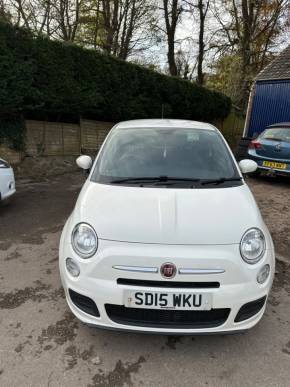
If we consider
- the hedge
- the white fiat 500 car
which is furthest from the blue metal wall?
the white fiat 500 car

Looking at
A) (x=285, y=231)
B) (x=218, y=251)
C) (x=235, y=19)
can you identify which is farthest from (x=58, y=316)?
(x=235, y=19)

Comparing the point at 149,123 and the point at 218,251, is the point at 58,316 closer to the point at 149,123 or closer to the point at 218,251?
the point at 218,251

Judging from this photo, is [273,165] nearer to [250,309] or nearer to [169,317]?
[250,309]

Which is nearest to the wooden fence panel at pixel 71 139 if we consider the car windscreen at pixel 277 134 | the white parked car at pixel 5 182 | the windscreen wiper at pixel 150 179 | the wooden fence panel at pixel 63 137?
the wooden fence panel at pixel 63 137

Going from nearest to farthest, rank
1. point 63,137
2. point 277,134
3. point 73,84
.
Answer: point 277,134
point 73,84
point 63,137

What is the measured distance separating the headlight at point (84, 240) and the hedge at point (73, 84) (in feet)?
19.6

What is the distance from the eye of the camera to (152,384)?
6.87 ft

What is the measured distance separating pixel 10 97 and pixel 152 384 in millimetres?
7044

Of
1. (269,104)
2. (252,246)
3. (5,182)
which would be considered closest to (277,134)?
(5,182)

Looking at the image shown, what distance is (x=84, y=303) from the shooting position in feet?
7.38

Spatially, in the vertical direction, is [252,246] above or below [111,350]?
above

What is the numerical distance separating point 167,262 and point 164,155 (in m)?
1.46

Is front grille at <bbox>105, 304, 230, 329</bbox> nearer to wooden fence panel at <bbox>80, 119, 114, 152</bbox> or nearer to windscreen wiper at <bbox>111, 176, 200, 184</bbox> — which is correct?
windscreen wiper at <bbox>111, 176, 200, 184</bbox>

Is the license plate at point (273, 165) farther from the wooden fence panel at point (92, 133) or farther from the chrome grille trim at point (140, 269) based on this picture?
the chrome grille trim at point (140, 269)
